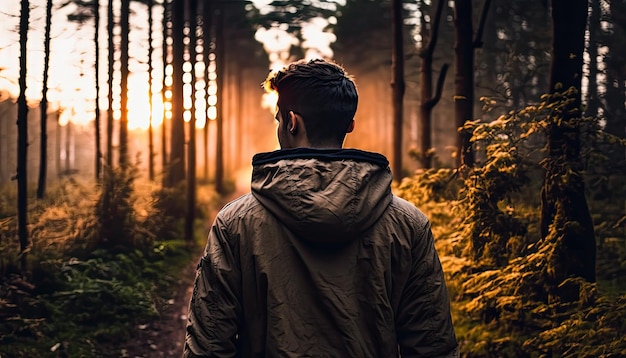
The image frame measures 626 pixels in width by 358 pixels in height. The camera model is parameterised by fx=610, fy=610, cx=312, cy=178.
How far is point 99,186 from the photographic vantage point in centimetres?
1284

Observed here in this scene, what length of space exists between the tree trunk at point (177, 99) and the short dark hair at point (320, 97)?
1561cm

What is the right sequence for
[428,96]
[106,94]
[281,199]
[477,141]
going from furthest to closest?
[106,94], [428,96], [477,141], [281,199]

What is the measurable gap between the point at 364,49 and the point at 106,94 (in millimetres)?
22116

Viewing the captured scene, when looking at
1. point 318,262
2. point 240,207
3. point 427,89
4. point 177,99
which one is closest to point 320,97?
point 240,207

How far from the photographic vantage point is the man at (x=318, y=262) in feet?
7.39

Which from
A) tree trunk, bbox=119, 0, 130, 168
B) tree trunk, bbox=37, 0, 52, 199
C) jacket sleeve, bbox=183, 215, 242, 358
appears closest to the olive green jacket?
jacket sleeve, bbox=183, 215, 242, 358

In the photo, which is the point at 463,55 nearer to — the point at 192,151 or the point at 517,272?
the point at 517,272

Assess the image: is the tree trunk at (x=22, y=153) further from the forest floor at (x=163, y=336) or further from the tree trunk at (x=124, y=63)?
the tree trunk at (x=124, y=63)

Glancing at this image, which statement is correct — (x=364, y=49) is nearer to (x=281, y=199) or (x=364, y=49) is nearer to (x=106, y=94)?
(x=106, y=94)

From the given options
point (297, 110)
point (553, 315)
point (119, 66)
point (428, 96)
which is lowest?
point (553, 315)

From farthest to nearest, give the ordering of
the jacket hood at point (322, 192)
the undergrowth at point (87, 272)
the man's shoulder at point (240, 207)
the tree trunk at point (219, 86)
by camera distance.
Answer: the tree trunk at point (219, 86), the undergrowth at point (87, 272), the man's shoulder at point (240, 207), the jacket hood at point (322, 192)

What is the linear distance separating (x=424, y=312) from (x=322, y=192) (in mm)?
650

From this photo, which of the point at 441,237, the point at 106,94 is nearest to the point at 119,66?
the point at 106,94

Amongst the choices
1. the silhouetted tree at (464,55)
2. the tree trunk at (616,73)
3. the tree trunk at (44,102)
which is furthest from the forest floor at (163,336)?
the tree trunk at (616,73)
